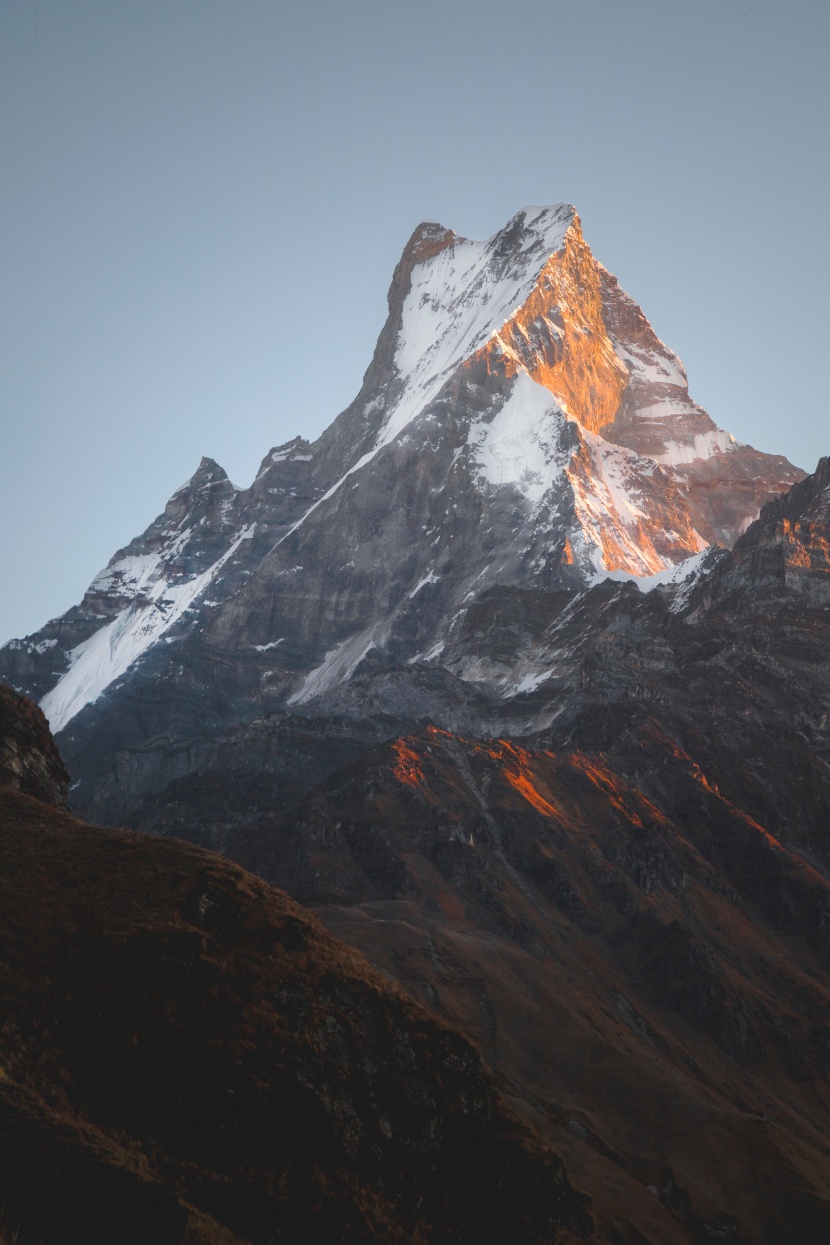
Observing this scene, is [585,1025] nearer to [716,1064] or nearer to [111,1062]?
[716,1064]

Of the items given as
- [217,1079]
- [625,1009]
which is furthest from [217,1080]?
[625,1009]

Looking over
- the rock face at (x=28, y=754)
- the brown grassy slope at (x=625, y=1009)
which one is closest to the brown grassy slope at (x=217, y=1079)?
the rock face at (x=28, y=754)

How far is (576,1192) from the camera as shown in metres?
56.8

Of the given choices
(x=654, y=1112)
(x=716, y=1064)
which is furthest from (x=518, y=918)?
(x=654, y=1112)

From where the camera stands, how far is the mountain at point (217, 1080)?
39.7 metres

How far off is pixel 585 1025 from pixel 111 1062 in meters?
105

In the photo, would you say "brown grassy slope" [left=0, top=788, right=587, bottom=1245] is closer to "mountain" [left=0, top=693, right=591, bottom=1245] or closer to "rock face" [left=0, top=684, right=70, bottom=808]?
"mountain" [left=0, top=693, right=591, bottom=1245]

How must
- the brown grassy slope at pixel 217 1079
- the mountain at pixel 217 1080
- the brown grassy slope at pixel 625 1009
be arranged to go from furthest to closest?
the brown grassy slope at pixel 625 1009, the brown grassy slope at pixel 217 1079, the mountain at pixel 217 1080

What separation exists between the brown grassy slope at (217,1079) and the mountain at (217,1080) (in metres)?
0.07

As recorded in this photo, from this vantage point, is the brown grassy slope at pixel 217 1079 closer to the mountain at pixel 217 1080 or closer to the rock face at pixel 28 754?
the mountain at pixel 217 1080

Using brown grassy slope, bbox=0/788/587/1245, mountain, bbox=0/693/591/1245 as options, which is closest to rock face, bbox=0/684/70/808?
mountain, bbox=0/693/591/1245

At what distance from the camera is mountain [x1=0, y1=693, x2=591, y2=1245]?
3969 cm

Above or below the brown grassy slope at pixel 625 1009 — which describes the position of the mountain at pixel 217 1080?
below

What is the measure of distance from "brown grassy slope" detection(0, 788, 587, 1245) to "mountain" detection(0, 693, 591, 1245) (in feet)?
0.24
